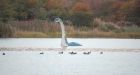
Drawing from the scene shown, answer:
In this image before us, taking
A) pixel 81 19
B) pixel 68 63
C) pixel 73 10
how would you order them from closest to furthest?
pixel 68 63 → pixel 81 19 → pixel 73 10

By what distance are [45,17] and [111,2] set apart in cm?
333

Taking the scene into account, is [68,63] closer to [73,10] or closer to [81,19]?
[81,19]

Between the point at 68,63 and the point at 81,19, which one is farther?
the point at 81,19

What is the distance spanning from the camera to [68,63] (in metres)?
10.9

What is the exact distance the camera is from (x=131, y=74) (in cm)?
916

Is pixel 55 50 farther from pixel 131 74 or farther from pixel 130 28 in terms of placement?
pixel 130 28

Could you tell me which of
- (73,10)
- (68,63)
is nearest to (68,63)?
(68,63)

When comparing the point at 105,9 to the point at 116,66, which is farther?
the point at 105,9

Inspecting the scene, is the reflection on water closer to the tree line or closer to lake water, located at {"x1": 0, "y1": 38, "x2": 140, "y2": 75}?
lake water, located at {"x1": 0, "y1": 38, "x2": 140, "y2": 75}

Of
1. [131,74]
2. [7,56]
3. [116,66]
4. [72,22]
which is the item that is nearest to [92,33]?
[72,22]

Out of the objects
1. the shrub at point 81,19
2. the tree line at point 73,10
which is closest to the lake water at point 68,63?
the shrub at point 81,19

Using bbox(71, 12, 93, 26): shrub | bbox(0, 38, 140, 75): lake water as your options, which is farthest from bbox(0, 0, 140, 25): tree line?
bbox(0, 38, 140, 75): lake water

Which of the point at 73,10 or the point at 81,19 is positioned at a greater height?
the point at 73,10

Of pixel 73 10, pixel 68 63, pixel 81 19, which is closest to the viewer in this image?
pixel 68 63
